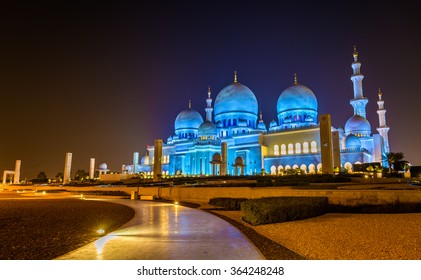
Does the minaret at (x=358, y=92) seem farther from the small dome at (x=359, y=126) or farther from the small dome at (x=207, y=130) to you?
the small dome at (x=207, y=130)

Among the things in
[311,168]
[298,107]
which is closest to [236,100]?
[298,107]

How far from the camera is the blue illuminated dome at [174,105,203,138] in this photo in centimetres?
7094

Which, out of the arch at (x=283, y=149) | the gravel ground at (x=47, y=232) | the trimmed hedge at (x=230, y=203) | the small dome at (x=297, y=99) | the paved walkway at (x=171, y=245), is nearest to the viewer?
the paved walkway at (x=171, y=245)

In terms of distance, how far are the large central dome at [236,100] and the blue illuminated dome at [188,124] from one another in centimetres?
848

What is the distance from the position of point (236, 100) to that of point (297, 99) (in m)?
12.0

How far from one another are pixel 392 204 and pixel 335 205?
7.34 feet

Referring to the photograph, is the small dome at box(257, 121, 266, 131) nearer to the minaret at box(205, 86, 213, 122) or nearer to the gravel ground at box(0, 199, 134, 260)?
the minaret at box(205, 86, 213, 122)

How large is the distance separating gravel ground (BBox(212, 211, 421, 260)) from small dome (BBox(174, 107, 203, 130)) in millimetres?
60784

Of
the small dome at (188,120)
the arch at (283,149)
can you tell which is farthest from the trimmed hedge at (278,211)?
the small dome at (188,120)

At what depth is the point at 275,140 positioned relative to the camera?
5478cm

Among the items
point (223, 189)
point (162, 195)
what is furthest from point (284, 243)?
point (162, 195)

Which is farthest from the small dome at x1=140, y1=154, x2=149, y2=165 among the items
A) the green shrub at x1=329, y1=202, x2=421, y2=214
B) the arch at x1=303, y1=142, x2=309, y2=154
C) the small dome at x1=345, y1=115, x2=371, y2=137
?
the green shrub at x1=329, y1=202, x2=421, y2=214

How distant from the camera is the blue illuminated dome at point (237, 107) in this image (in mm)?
61188

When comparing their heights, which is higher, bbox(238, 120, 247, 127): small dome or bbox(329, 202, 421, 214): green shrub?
bbox(238, 120, 247, 127): small dome
